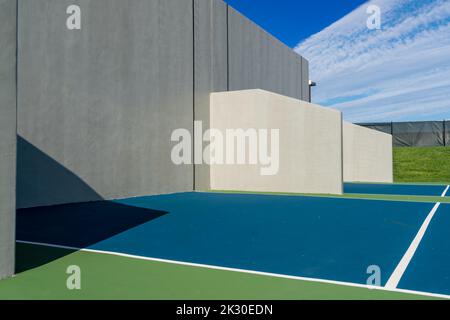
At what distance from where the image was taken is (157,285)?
374 centimetres

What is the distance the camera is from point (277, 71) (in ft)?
82.5

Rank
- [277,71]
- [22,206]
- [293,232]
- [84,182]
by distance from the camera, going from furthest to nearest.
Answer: [277,71], [84,182], [22,206], [293,232]

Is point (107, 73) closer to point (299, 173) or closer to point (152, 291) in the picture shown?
point (299, 173)

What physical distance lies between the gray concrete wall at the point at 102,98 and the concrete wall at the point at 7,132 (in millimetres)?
6152

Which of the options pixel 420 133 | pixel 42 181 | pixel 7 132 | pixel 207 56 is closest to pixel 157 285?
pixel 7 132

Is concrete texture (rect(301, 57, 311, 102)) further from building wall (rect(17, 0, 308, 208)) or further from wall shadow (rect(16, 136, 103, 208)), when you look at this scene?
wall shadow (rect(16, 136, 103, 208))

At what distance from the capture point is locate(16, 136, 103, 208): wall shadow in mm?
9570

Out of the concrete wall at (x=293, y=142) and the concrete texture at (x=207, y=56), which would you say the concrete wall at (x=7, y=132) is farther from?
the concrete texture at (x=207, y=56)

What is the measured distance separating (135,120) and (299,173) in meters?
6.27

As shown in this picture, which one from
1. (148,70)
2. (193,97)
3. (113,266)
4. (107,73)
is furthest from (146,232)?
(193,97)

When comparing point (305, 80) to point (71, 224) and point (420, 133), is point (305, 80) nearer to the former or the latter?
point (420, 133)

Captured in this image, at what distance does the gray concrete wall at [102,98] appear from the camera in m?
9.91

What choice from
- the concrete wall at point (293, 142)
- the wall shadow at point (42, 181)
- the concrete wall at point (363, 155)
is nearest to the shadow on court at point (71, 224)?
the wall shadow at point (42, 181)

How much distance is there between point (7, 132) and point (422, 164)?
87.1 ft
